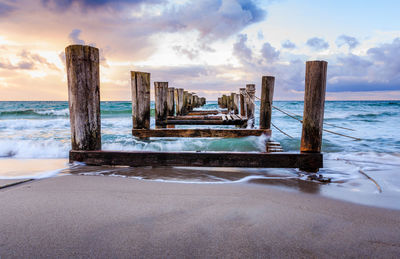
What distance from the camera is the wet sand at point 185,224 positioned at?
1391 millimetres

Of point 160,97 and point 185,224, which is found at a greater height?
point 160,97

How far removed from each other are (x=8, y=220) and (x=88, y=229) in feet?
2.08

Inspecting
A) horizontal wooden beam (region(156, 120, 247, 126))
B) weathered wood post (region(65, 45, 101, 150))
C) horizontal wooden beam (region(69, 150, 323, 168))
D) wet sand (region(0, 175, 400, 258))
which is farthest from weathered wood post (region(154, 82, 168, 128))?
wet sand (region(0, 175, 400, 258))

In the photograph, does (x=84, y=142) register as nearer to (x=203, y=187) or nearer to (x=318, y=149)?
(x=203, y=187)

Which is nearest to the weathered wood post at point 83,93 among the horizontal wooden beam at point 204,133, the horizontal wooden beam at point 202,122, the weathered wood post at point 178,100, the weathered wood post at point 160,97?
the horizontal wooden beam at point 204,133

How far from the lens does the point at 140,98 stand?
542 cm

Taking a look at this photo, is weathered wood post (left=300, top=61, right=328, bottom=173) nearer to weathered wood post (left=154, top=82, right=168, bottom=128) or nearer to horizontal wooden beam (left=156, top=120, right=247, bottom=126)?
horizontal wooden beam (left=156, top=120, right=247, bottom=126)

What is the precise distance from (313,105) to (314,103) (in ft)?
0.09

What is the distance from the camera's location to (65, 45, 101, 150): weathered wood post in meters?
3.06

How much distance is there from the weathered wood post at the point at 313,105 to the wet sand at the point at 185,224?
884 mm

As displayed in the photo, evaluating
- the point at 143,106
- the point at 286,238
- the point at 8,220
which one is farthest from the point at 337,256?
the point at 143,106

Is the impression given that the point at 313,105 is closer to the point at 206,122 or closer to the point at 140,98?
the point at 140,98

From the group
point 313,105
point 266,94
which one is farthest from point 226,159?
point 266,94

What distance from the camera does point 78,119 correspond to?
10.4 ft
